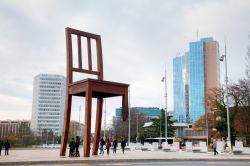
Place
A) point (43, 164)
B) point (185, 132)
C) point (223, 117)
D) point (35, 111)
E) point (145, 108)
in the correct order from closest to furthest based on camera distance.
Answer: point (43, 164) → point (223, 117) → point (185, 132) → point (35, 111) → point (145, 108)

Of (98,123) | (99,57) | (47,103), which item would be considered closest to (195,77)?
(47,103)

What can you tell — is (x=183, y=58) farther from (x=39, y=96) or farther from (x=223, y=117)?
(x=223, y=117)

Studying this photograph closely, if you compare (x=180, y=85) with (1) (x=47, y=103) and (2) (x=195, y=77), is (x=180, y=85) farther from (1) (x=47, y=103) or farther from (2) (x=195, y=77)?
(1) (x=47, y=103)

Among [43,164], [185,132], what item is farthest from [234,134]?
[185,132]

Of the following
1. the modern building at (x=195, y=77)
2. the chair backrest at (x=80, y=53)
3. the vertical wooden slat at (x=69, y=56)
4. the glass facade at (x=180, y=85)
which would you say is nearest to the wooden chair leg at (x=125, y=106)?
the chair backrest at (x=80, y=53)

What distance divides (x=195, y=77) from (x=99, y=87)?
12075cm

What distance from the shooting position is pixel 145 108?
573 ft

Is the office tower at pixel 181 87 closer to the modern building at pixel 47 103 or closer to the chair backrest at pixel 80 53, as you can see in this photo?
the modern building at pixel 47 103

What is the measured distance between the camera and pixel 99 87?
51.0ft

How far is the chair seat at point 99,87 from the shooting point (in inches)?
606

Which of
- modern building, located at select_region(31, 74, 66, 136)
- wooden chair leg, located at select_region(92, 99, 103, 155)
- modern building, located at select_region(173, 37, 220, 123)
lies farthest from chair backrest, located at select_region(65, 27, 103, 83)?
modern building, located at select_region(31, 74, 66, 136)

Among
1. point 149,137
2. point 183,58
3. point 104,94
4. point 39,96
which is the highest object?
point 183,58

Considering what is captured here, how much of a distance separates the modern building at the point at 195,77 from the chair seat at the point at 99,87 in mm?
111566

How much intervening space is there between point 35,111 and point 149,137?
10119 cm
